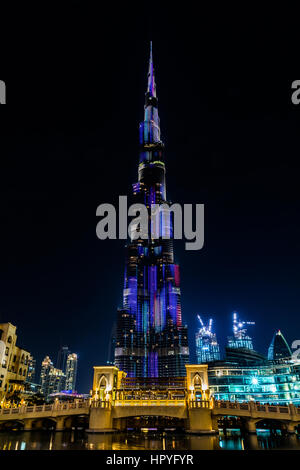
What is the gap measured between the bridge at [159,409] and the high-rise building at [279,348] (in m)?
103

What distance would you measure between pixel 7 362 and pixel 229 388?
2877 inches

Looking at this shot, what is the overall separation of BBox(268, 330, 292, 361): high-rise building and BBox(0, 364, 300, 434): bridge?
338ft

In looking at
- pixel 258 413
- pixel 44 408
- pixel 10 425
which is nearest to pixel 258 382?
pixel 258 413

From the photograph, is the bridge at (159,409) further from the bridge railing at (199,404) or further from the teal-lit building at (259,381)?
the teal-lit building at (259,381)

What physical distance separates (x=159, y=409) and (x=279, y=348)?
113259 millimetres

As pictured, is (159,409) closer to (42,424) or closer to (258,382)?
(42,424)

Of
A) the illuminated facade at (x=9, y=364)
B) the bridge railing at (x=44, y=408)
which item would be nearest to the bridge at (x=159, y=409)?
the bridge railing at (x=44, y=408)

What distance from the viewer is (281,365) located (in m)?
92.2

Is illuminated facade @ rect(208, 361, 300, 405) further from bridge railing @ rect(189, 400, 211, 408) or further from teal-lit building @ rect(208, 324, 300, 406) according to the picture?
bridge railing @ rect(189, 400, 211, 408)

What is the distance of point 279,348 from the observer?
434 ft

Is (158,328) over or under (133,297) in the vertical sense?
under

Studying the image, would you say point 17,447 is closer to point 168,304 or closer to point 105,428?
point 105,428

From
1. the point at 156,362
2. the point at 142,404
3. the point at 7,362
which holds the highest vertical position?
the point at 156,362

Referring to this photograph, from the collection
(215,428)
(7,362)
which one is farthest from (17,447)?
(7,362)
